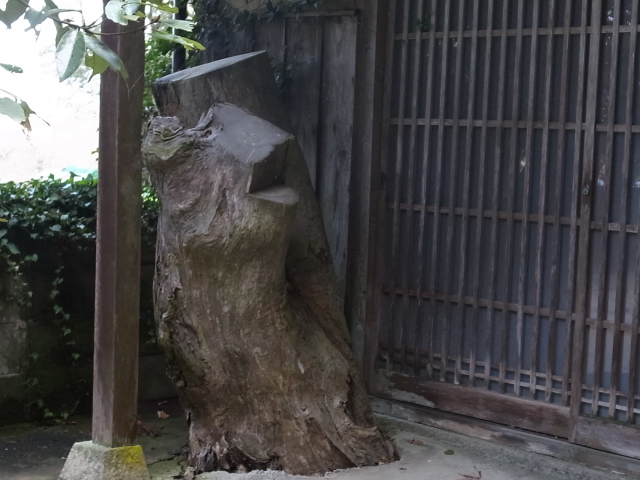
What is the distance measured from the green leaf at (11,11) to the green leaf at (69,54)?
103 mm

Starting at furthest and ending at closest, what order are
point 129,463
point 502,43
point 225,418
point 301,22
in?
point 301,22 → point 502,43 → point 225,418 → point 129,463

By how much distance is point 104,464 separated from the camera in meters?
4.34

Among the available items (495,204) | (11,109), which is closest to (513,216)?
(495,204)

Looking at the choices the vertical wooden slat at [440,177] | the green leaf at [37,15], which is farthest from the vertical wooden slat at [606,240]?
the green leaf at [37,15]

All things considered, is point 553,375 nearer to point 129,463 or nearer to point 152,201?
point 129,463

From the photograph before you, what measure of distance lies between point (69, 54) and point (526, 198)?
3520 millimetres

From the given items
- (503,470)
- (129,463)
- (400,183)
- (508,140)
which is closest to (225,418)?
(129,463)

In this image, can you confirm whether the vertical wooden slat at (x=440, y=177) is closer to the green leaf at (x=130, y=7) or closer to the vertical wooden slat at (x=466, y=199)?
the vertical wooden slat at (x=466, y=199)

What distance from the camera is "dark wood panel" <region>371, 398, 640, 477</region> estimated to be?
4578 millimetres

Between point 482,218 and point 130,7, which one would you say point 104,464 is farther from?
point 130,7

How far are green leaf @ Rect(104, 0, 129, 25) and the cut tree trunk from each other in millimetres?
2413

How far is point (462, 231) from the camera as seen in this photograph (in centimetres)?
525

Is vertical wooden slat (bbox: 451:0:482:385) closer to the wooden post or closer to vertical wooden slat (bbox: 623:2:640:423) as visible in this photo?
vertical wooden slat (bbox: 623:2:640:423)

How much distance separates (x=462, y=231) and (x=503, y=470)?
139 centimetres
